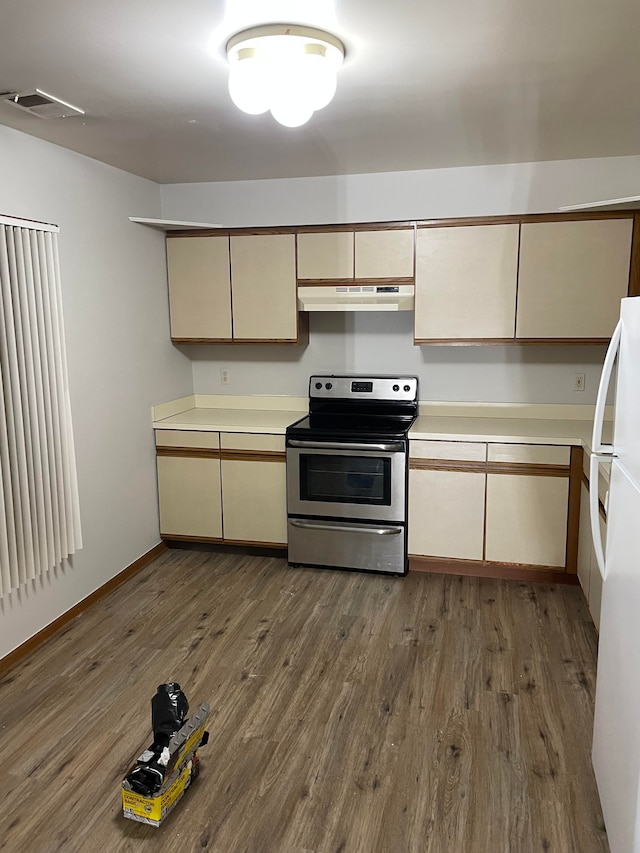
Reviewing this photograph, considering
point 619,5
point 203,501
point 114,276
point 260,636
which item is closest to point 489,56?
point 619,5

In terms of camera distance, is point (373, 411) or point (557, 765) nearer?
point (557, 765)

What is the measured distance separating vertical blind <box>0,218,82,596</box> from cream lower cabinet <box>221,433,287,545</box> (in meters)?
1.05

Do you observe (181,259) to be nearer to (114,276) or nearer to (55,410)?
(114,276)

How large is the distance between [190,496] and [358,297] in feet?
5.48

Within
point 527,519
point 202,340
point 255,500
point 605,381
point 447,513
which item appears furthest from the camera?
point 202,340

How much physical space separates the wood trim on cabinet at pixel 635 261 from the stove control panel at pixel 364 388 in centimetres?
135

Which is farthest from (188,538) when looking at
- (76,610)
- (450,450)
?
(450,450)

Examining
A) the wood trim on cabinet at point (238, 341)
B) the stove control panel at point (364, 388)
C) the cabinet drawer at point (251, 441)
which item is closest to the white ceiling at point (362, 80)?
the wood trim on cabinet at point (238, 341)

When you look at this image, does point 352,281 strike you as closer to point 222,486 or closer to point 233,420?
point 233,420

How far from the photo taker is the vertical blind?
2.82 meters

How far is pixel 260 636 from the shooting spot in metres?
3.16

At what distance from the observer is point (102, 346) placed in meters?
3.56

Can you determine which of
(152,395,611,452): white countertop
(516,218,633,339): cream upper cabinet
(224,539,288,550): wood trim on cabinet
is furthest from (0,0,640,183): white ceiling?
(224,539,288,550): wood trim on cabinet

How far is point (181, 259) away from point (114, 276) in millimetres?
644
